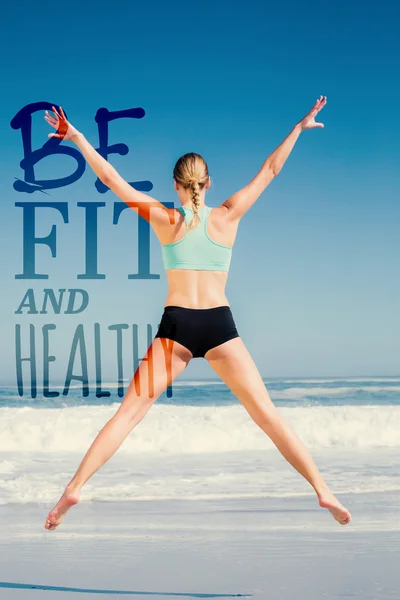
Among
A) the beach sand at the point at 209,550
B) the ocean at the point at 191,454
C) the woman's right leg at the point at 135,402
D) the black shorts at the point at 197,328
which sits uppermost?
the black shorts at the point at 197,328

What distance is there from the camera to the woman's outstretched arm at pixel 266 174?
4.36 m

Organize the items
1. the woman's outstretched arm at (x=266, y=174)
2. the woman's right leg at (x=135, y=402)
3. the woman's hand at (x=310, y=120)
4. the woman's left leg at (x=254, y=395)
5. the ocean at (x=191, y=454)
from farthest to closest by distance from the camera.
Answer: the ocean at (x=191, y=454)
the woman's hand at (x=310, y=120)
the woman's outstretched arm at (x=266, y=174)
the woman's left leg at (x=254, y=395)
the woman's right leg at (x=135, y=402)

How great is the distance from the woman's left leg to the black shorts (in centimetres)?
5

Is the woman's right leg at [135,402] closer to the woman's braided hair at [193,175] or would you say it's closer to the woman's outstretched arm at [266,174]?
the woman's braided hair at [193,175]

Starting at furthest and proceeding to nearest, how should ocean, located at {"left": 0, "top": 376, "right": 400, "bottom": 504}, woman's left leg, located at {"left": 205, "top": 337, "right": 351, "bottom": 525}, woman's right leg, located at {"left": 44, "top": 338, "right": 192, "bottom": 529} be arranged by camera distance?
ocean, located at {"left": 0, "top": 376, "right": 400, "bottom": 504}
woman's left leg, located at {"left": 205, "top": 337, "right": 351, "bottom": 525}
woman's right leg, located at {"left": 44, "top": 338, "right": 192, "bottom": 529}

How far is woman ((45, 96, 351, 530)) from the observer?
4.14m

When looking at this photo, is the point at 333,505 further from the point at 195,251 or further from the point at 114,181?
the point at 114,181

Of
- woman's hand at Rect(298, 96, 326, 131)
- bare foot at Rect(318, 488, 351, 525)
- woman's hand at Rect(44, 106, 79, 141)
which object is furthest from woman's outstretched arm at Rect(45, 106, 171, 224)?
bare foot at Rect(318, 488, 351, 525)

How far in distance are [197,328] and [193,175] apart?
32.2 inches

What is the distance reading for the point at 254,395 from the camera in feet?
13.9

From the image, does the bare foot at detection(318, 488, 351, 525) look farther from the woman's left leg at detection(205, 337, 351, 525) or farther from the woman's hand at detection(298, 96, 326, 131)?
the woman's hand at detection(298, 96, 326, 131)

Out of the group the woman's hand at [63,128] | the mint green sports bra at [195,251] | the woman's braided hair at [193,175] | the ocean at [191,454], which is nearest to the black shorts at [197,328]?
the mint green sports bra at [195,251]

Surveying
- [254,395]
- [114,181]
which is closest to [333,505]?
[254,395]

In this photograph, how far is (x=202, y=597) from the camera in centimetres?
404
